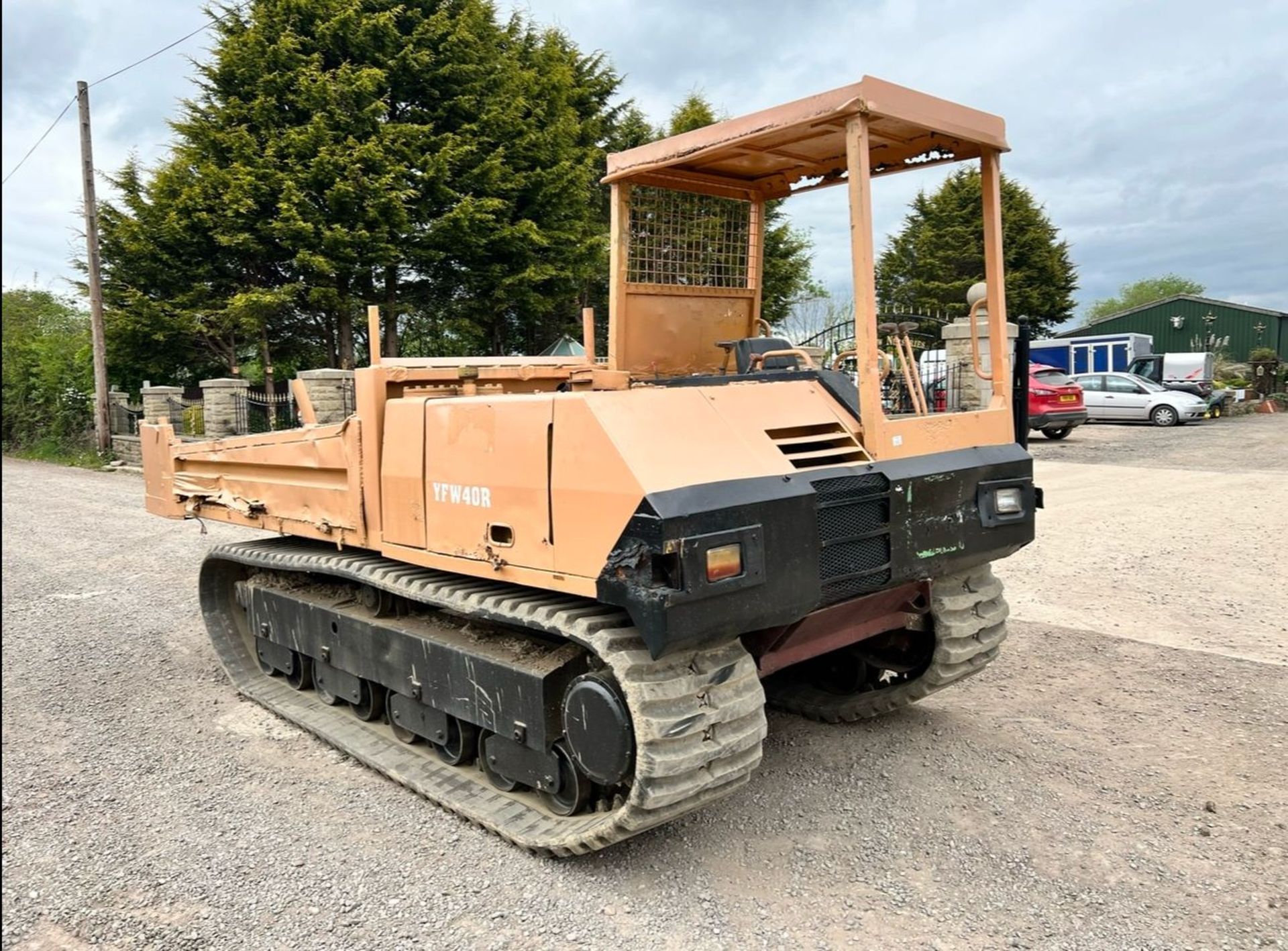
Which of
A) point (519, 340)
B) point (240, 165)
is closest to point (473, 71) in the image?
point (240, 165)

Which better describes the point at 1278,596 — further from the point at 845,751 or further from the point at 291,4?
the point at 291,4

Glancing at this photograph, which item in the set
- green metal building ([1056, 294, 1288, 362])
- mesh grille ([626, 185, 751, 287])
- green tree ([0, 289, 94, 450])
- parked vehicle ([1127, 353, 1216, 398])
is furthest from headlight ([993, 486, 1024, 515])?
green metal building ([1056, 294, 1288, 362])

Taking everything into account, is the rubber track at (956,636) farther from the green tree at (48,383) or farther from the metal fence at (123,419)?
the green tree at (48,383)

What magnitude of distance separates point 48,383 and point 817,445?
959 inches

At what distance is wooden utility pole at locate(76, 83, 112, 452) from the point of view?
1742 cm

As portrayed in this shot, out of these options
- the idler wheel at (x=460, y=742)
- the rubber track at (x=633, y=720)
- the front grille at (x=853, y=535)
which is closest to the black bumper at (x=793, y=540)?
the front grille at (x=853, y=535)

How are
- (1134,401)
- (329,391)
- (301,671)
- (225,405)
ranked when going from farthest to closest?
(1134,401) → (225,405) → (329,391) → (301,671)

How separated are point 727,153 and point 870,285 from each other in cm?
99

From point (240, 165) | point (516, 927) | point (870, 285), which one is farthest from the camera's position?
point (240, 165)

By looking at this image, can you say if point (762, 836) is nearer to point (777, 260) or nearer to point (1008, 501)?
point (1008, 501)

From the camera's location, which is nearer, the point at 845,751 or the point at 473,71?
the point at 845,751

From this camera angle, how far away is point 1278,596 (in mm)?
6742

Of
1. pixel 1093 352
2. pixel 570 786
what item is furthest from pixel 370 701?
pixel 1093 352

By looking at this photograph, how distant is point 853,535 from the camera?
127 inches
